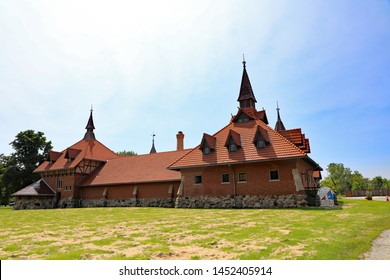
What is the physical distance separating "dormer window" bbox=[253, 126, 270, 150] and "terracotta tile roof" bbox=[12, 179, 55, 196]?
29.3 metres

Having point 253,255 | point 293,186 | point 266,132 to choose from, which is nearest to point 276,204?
point 293,186

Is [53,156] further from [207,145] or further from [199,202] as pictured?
[207,145]

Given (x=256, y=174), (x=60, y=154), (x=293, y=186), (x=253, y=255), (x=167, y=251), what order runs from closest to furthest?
(x=253, y=255) < (x=167, y=251) < (x=293, y=186) < (x=256, y=174) < (x=60, y=154)

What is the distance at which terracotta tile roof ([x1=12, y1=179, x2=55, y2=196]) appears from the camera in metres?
34.4

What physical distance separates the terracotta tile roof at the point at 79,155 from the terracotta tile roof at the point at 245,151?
18.3 metres

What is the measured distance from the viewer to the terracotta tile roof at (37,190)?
3444 centimetres

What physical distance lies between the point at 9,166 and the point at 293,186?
4486cm

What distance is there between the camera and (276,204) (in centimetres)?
2022

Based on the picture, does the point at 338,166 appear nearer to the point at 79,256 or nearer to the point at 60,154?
the point at 60,154

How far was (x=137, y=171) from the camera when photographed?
106 feet

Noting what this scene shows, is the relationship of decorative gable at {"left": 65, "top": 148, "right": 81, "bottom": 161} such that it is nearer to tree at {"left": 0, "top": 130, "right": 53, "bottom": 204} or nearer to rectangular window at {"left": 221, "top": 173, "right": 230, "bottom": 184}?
tree at {"left": 0, "top": 130, "right": 53, "bottom": 204}

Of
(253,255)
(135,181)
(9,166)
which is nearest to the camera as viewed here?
(253,255)

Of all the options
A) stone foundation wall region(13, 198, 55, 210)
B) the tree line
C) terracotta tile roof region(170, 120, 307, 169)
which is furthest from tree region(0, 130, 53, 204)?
the tree line

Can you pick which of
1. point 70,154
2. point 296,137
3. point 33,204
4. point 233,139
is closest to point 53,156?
point 70,154
